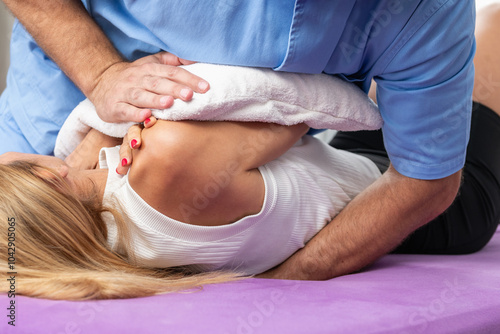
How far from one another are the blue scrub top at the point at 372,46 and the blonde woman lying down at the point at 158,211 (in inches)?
5.1

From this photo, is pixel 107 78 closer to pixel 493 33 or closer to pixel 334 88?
pixel 334 88

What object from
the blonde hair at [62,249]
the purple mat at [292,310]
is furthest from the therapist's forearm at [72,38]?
the purple mat at [292,310]

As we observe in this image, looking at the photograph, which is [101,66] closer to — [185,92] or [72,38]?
[72,38]

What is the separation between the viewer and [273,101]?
2.77ft

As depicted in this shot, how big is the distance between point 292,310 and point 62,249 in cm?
36

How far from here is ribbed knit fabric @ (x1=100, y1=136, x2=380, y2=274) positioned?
841 millimetres

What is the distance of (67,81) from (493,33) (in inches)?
42.8

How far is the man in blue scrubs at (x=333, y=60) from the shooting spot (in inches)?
32.1

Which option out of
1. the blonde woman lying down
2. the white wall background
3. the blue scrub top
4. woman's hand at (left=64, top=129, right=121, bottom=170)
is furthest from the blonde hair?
the white wall background

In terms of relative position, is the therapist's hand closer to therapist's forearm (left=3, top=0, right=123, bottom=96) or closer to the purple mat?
therapist's forearm (left=3, top=0, right=123, bottom=96)

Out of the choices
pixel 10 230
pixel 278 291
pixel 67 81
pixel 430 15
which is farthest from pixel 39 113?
pixel 430 15

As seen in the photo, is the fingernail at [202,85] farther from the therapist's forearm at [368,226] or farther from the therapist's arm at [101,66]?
the therapist's forearm at [368,226]

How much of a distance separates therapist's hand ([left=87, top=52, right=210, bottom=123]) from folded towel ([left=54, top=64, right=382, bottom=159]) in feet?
0.05

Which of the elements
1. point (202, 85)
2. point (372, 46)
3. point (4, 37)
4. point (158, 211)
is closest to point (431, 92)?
point (372, 46)
